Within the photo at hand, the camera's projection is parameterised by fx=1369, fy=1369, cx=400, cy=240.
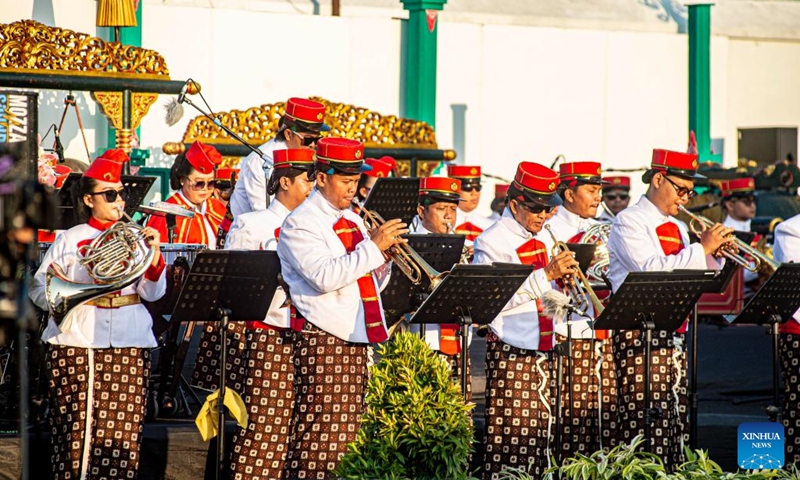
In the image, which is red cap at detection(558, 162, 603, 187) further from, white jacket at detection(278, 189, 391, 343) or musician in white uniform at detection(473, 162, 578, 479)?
white jacket at detection(278, 189, 391, 343)

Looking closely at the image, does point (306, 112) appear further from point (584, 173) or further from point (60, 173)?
point (584, 173)

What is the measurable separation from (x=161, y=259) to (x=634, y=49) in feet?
37.0

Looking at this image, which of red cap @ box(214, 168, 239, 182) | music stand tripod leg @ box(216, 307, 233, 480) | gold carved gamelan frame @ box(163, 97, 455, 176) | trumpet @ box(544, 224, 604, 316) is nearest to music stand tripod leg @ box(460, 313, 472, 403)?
trumpet @ box(544, 224, 604, 316)

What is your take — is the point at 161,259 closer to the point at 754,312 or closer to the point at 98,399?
the point at 98,399

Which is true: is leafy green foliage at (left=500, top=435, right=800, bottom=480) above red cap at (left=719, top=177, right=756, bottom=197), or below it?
below

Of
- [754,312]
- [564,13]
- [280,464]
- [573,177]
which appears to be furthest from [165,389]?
[564,13]

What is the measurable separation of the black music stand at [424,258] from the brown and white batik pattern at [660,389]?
3.61ft

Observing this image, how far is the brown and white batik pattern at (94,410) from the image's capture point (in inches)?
264

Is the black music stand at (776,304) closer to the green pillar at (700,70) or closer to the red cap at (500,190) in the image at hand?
the red cap at (500,190)

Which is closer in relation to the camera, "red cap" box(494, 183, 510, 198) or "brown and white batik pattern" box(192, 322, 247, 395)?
"brown and white batik pattern" box(192, 322, 247, 395)

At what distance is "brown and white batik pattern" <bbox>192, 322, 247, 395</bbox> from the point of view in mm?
7875

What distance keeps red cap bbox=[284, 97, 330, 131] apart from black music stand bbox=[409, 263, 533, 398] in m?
1.88

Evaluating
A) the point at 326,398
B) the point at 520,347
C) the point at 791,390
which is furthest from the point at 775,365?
the point at 326,398

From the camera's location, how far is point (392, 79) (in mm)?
15438
